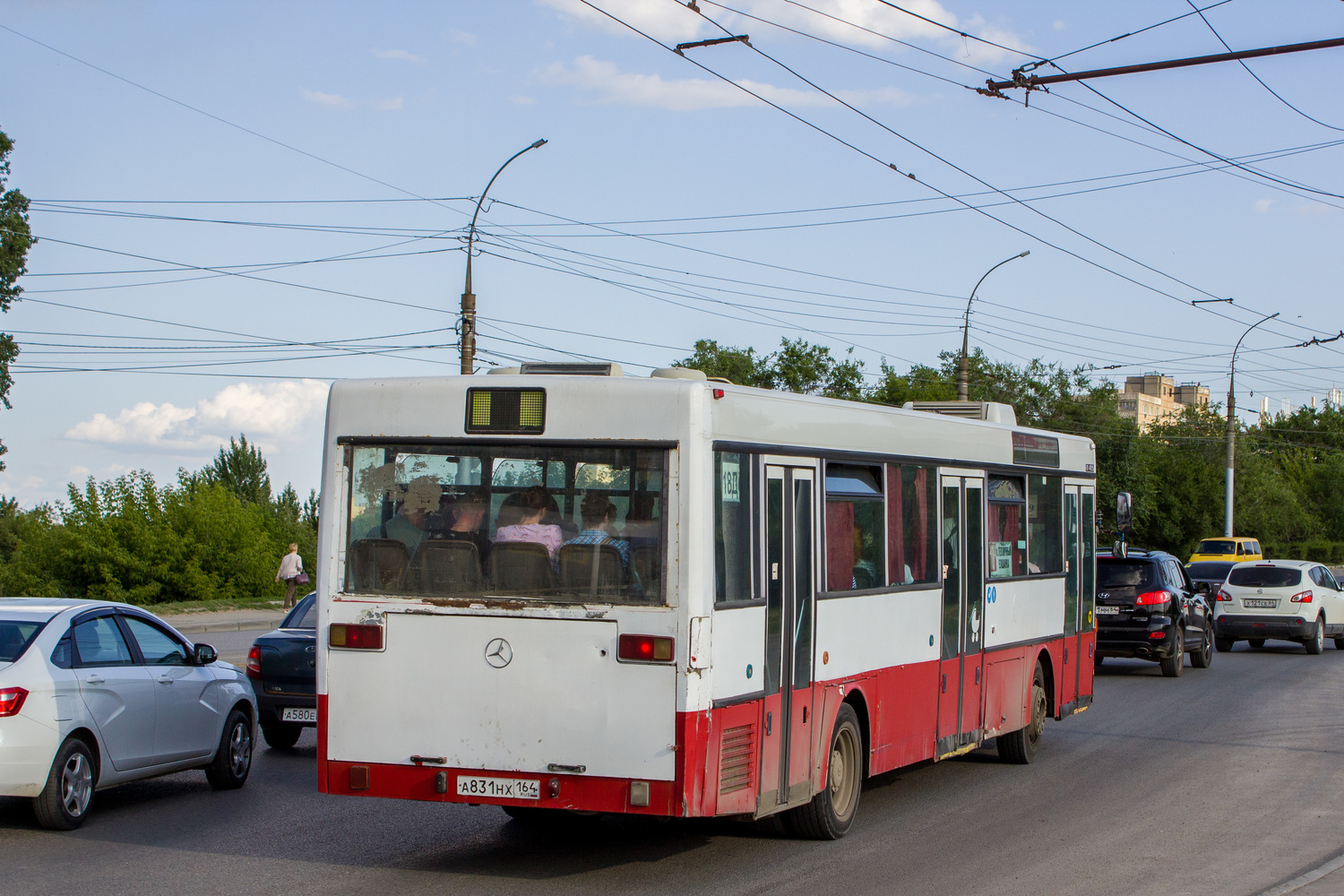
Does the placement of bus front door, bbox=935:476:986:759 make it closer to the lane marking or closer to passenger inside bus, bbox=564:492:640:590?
the lane marking

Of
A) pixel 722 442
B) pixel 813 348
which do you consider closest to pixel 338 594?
pixel 722 442

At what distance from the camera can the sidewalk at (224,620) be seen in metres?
30.1

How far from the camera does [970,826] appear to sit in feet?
30.7

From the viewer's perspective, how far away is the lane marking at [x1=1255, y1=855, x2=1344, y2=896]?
7445mm

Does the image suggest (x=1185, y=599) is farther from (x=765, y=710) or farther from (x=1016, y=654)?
(x=765, y=710)

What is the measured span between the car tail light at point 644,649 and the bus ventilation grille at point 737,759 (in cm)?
61

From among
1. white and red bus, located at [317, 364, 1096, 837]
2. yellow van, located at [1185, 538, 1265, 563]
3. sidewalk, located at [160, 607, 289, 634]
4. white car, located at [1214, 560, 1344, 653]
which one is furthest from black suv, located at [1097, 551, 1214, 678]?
yellow van, located at [1185, 538, 1265, 563]

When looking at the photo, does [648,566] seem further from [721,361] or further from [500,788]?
[721,361]

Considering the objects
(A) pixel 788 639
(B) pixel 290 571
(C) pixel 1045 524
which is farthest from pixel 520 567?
(B) pixel 290 571

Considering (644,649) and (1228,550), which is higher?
(1228,550)

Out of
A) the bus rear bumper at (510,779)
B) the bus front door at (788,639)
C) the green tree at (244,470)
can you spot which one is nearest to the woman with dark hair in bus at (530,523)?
the bus rear bumper at (510,779)

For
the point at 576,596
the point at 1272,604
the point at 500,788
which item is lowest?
the point at 500,788

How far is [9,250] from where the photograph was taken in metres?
41.8

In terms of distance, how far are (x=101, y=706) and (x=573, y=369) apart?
382 centimetres
